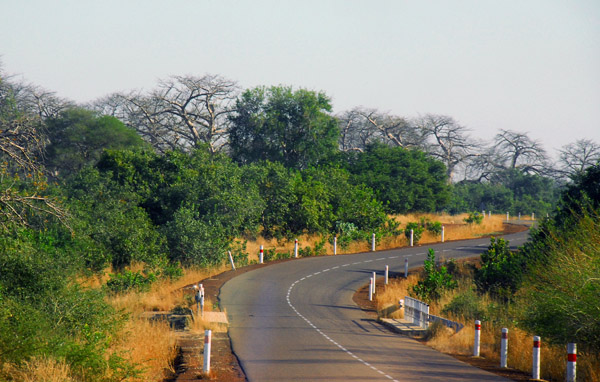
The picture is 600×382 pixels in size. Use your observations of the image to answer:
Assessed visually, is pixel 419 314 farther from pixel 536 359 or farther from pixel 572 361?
pixel 572 361

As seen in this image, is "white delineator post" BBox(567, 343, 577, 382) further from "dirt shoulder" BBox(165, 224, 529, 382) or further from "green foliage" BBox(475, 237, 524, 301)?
"green foliage" BBox(475, 237, 524, 301)

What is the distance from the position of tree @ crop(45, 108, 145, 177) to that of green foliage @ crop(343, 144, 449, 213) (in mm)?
19483

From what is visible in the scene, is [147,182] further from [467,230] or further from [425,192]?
[425,192]

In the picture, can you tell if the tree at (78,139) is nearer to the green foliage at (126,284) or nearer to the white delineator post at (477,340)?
the green foliage at (126,284)

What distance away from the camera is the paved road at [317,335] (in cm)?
1170

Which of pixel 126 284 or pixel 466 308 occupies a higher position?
pixel 126 284

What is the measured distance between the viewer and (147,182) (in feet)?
114

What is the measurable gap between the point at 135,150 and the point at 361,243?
15256mm

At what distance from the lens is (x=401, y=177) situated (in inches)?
2127

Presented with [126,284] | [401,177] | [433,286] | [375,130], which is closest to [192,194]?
[126,284]

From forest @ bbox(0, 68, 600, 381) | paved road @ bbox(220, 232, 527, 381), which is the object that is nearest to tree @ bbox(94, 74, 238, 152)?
forest @ bbox(0, 68, 600, 381)

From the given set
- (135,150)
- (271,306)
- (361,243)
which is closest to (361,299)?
(271,306)

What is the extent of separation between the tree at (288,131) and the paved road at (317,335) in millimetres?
28522

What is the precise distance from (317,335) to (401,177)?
39.5 m
